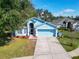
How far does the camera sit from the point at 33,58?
17.8m

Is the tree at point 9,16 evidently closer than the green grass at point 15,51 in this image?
No

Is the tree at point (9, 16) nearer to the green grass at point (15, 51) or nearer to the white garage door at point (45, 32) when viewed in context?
the green grass at point (15, 51)

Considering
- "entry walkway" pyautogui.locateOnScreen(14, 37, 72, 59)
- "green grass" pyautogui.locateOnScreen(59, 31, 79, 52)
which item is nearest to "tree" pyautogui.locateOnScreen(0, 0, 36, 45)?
"entry walkway" pyautogui.locateOnScreen(14, 37, 72, 59)

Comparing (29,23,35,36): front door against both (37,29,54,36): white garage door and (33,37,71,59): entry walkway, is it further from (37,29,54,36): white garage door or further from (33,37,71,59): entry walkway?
(33,37,71,59): entry walkway

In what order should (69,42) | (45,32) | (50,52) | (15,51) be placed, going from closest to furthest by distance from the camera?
(50,52) < (15,51) < (69,42) < (45,32)

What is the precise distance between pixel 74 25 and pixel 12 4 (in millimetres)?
43176

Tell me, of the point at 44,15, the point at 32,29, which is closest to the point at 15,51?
the point at 32,29

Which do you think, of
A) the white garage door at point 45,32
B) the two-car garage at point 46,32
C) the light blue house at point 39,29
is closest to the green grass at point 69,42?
the two-car garage at point 46,32

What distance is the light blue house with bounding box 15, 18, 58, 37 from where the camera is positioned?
1544 inches

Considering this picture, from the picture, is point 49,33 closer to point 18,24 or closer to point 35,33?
point 35,33

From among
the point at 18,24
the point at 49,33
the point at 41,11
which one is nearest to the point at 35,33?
the point at 49,33

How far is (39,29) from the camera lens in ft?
130

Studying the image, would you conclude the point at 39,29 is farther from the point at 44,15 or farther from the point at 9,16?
the point at 44,15

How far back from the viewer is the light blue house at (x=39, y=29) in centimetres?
3922
